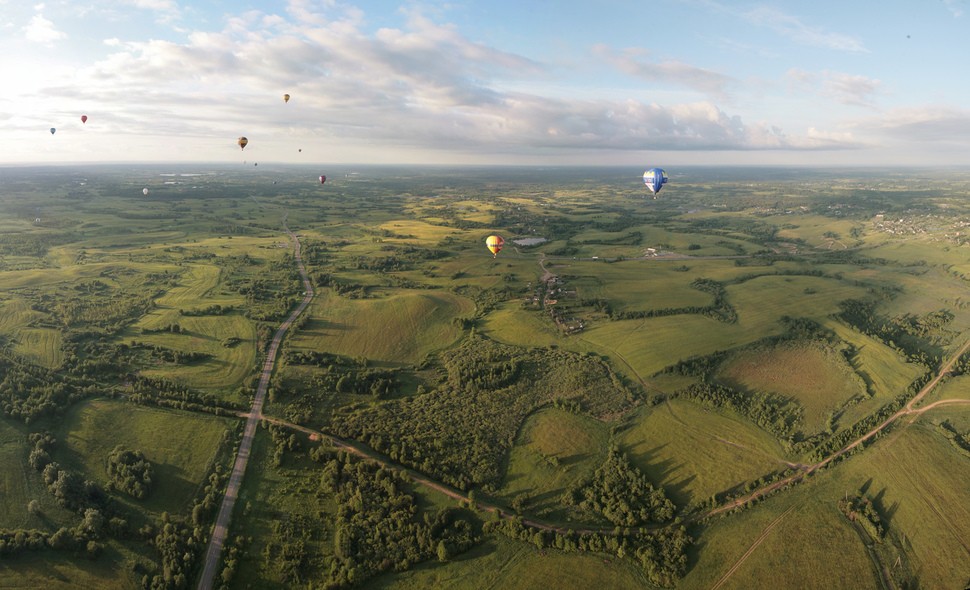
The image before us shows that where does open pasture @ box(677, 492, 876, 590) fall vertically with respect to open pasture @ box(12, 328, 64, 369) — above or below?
below

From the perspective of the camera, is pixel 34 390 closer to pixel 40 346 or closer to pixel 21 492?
pixel 40 346

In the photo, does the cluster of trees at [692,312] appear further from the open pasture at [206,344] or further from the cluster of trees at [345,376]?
the open pasture at [206,344]

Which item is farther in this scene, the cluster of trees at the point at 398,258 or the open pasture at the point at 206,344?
the cluster of trees at the point at 398,258

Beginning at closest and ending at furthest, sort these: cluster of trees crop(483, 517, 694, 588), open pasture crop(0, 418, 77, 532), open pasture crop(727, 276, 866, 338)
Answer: cluster of trees crop(483, 517, 694, 588) → open pasture crop(0, 418, 77, 532) → open pasture crop(727, 276, 866, 338)

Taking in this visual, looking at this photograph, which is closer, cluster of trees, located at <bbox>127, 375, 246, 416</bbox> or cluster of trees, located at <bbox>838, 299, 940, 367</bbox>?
cluster of trees, located at <bbox>127, 375, 246, 416</bbox>

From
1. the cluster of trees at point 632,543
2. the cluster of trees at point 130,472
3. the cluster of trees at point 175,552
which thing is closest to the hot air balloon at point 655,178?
the cluster of trees at point 632,543

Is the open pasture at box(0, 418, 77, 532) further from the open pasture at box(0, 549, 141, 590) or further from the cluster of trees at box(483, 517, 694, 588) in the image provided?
the cluster of trees at box(483, 517, 694, 588)

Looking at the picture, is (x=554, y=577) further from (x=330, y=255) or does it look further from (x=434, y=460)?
(x=330, y=255)

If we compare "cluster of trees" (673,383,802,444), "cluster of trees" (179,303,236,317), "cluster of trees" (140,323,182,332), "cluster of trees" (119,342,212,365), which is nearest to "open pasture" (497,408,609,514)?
"cluster of trees" (673,383,802,444)
